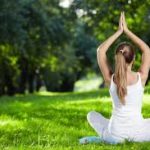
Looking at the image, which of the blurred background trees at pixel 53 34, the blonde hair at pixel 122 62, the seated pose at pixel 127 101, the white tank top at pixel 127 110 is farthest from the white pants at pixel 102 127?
the blurred background trees at pixel 53 34

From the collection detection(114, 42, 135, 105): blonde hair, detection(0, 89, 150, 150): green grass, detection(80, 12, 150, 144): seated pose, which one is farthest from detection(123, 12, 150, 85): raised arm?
detection(0, 89, 150, 150): green grass

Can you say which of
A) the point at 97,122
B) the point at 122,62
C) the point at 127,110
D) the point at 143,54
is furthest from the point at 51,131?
the point at 122,62

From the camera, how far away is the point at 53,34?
158ft

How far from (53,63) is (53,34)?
1423 cm

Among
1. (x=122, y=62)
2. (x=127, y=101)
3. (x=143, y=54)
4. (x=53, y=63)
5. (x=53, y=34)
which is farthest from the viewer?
(x=53, y=63)

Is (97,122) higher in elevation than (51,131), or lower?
higher

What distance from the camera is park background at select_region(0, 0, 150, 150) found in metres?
12.2

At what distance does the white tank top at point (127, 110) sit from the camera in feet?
32.6

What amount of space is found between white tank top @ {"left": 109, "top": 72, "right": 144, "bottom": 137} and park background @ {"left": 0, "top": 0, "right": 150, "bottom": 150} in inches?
13.5

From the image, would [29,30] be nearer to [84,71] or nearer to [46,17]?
[46,17]

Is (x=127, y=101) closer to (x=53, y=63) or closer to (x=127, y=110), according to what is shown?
(x=127, y=110)

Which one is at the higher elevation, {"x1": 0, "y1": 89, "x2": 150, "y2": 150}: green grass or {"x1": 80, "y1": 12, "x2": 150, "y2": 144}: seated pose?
{"x1": 80, "y1": 12, "x2": 150, "y2": 144}: seated pose

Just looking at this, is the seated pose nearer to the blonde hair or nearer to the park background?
the blonde hair

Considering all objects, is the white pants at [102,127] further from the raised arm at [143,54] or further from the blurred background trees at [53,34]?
the blurred background trees at [53,34]
